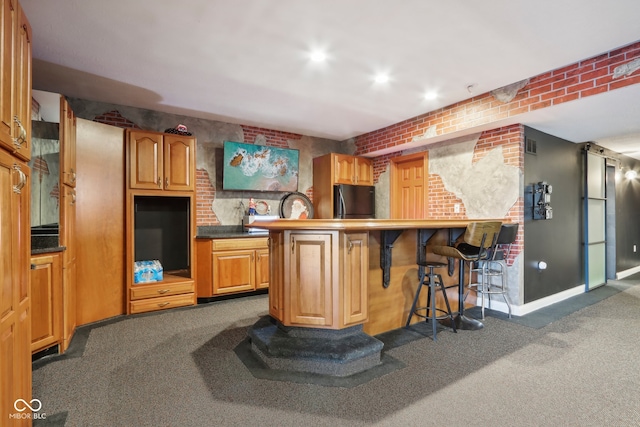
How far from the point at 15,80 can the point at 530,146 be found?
15.0 feet

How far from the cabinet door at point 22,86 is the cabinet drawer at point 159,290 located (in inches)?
95.4

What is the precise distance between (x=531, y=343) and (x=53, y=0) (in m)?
4.56

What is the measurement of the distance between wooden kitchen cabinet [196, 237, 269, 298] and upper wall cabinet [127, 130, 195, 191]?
2.76 feet

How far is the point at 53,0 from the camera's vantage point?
6.84 ft

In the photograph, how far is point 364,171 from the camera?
5723mm

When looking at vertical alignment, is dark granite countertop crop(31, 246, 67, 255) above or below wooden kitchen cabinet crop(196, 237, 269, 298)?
above

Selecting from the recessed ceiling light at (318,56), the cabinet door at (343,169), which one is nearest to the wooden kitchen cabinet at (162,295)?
the cabinet door at (343,169)

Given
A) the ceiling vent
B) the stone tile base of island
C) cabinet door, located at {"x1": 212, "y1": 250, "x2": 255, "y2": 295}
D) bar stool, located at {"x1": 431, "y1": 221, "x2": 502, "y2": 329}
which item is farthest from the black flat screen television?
the ceiling vent

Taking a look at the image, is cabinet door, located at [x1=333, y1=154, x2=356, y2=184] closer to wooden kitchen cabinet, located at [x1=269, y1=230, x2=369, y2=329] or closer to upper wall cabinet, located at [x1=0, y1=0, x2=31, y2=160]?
wooden kitchen cabinet, located at [x1=269, y1=230, x2=369, y2=329]

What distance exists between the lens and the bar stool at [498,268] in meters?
3.46

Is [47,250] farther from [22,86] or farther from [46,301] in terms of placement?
[22,86]

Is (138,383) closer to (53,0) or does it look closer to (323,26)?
(53,0)

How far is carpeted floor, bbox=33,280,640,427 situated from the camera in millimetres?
1785

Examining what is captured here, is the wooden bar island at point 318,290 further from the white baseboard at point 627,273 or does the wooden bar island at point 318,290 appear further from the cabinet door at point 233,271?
the white baseboard at point 627,273
